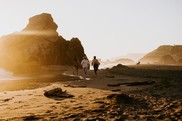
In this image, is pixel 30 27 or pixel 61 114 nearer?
pixel 61 114

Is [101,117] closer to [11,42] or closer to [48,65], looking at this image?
[48,65]

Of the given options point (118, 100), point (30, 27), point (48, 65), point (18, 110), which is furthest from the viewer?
point (30, 27)

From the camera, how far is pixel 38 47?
76.0 meters

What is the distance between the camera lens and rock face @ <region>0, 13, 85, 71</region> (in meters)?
74.8

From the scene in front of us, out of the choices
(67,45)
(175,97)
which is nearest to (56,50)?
(67,45)

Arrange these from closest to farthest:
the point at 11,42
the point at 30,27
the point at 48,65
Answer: the point at 48,65 < the point at 11,42 < the point at 30,27

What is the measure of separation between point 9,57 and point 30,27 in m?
16.6

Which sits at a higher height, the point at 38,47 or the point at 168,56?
the point at 38,47

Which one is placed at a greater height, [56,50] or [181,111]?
[56,50]

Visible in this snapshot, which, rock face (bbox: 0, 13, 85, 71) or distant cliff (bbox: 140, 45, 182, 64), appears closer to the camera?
rock face (bbox: 0, 13, 85, 71)

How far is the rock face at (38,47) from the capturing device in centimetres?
7475

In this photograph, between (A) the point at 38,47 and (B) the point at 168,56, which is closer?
(A) the point at 38,47

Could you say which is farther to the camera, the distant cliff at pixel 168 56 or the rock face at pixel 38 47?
the distant cliff at pixel 168 56

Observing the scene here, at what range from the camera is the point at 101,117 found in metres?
6.64
